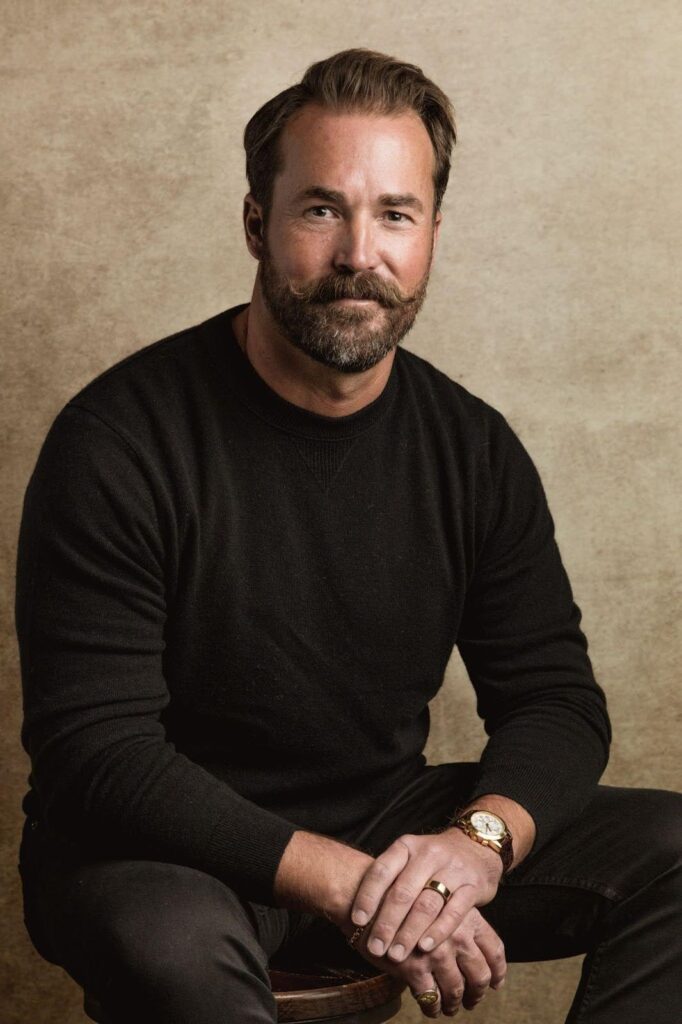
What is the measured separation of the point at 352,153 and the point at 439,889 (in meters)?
1.09

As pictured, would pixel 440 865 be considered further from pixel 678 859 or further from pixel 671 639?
pixel 671 639

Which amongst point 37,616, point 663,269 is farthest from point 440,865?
point 663,269

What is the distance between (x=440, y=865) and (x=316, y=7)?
1786 mm

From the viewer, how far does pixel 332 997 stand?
182cm

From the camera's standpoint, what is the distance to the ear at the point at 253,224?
86.9 inches

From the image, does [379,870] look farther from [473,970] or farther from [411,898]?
[473,970]

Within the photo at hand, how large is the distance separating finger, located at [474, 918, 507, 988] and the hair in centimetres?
115

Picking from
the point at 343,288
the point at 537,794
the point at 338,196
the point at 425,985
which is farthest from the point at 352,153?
the point at 425,985

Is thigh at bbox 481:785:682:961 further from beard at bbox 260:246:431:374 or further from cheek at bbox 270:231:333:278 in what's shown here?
cheek at bbox 270:231:333:278

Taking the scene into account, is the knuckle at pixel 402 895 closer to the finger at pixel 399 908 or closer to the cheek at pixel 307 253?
the finger at pixel 399 908

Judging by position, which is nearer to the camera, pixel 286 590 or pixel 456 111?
pixel 286 590

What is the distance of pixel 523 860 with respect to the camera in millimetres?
2002

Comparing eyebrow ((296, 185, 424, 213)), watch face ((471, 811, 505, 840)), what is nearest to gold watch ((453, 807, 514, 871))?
watch face ((471, 811, 505, 840))

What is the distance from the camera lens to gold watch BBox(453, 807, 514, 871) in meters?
1.90
